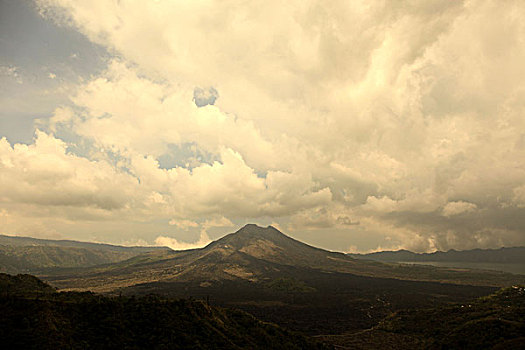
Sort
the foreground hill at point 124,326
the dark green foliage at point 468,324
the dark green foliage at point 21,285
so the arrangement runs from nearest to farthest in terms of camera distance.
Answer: the foreground hill at point 124,326, the dark green foliage at point 468,324, the dark green foliage at point 21,285

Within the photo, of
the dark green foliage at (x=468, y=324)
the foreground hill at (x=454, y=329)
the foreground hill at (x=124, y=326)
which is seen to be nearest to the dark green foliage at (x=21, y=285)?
the foreground hill at (x=124, y=326)

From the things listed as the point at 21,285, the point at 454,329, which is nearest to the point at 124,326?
the point at 21,285

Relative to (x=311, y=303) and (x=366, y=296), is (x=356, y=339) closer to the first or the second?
(x=311, y=303)

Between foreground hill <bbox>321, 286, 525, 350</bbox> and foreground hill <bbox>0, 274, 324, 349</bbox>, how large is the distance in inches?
1244

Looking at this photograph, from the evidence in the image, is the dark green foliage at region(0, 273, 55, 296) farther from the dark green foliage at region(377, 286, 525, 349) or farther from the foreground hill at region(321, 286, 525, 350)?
the dark green foliage at region(377, 286, 525, 349)

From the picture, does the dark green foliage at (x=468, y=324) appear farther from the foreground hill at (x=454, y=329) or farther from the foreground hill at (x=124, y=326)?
the foreground hill at (x=124, y=326)

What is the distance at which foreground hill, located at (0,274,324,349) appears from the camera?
143 feet

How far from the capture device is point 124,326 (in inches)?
2034

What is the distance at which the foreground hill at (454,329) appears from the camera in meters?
64.5

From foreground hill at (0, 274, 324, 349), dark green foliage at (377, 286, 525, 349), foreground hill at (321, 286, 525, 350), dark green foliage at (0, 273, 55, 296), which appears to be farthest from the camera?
dark green foliage at (0, 273, 55, 296)

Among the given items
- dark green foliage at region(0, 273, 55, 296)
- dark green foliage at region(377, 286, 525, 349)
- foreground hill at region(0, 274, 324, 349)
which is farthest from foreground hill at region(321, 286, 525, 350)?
dark green foliage at region(0, 273, 55, 296)

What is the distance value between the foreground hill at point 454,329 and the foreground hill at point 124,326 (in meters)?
31.6

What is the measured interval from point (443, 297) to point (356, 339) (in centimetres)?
12982

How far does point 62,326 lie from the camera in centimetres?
4684
